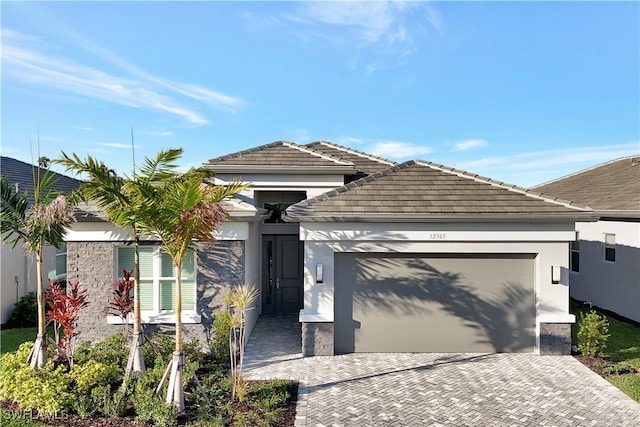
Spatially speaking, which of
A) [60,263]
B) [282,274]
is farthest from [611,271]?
[60,263]

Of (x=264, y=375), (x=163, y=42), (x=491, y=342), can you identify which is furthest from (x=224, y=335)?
(x=163, y=42)

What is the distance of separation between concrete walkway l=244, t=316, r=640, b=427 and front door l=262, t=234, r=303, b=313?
12.2 ft

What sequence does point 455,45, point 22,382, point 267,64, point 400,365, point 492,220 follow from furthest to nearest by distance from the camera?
1. point 455,45
2. point 267,64
3. point 492,220
4. point 400,365
5. point 22,382

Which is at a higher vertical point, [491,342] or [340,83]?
[340,83]

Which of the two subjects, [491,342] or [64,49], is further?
[64,49]

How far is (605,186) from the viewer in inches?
642

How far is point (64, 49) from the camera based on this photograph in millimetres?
10492

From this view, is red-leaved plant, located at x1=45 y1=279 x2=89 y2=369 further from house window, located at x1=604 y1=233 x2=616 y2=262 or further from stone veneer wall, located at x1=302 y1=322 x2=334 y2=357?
house window, located at x1=604 y1=233 x2=616 y2=262

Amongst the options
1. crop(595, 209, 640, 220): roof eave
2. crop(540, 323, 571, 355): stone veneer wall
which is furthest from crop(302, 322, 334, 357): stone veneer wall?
crop(595, 209, 640, 220): roof eave

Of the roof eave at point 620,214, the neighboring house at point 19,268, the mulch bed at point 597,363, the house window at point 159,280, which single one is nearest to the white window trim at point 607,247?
the roof eave at point 620,214

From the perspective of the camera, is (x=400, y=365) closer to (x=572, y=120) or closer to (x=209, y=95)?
(x=209, y=95)

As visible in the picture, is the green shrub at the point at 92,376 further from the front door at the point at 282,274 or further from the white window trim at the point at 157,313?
the front door at the point at 282,274

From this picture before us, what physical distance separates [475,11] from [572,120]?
1087 cm

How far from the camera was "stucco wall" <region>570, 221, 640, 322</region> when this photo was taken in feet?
39.9
